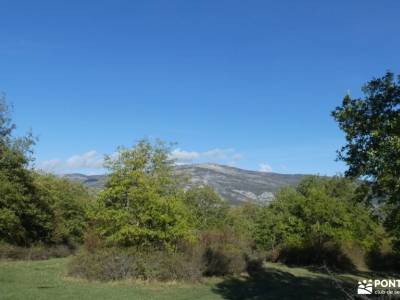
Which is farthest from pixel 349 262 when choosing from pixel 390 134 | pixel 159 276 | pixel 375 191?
pixel 390 134

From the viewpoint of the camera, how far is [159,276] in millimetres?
24719

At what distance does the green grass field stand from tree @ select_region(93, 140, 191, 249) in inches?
111

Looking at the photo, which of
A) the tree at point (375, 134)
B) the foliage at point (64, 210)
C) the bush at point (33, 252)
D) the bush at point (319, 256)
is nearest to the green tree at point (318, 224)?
the bush at point (319, 256)

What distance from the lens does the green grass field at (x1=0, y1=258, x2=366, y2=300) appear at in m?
19.1

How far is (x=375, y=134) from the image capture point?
1360cm

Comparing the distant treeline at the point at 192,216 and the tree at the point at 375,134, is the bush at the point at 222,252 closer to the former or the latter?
the distant treeline at the point at 192,216

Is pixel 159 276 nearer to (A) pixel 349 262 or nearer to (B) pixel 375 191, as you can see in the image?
(B) pixel 375 191

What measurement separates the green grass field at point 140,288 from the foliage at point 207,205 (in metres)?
22.8

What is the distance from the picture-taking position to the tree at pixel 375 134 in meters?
12.8

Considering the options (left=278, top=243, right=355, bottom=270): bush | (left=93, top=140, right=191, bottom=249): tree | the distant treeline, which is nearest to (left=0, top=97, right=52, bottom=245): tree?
the distant treeline

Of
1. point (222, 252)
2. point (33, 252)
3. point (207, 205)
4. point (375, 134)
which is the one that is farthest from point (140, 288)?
point (207, 205)

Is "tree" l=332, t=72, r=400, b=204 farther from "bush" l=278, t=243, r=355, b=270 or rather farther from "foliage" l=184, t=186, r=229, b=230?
"foliage" l=184, t=186, r=229, b=230

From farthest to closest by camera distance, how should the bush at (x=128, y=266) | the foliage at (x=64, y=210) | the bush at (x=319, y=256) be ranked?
the bush at (x=319, y=256)
the foliage at (x=64, y=210)
the bush at (x=128, y=266)

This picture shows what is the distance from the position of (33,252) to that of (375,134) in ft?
101
